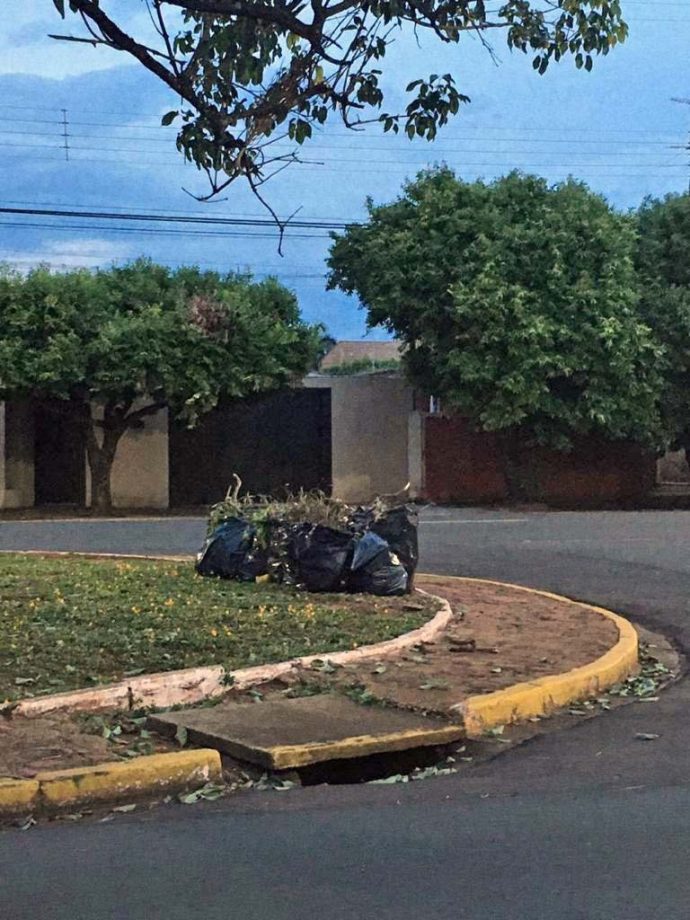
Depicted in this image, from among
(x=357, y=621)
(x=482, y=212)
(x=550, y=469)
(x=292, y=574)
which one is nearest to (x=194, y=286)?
(x=482, y=212)

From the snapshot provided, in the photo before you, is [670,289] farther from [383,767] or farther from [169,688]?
[383,767]

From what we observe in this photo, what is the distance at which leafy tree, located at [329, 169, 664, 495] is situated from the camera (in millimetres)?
23625

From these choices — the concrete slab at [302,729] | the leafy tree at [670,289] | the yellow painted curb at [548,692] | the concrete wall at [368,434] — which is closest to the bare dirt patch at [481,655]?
the yellow painted curb at [548,692]

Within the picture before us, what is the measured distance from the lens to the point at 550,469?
29.0 meters

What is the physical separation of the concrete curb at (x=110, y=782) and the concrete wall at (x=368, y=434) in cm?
2227

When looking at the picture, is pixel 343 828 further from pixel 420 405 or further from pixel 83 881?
pixel 420 405

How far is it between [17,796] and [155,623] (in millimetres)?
3803

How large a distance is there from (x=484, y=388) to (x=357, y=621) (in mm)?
15079

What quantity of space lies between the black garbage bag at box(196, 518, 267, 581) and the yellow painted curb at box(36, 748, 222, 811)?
5563 mm

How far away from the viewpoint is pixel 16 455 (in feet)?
86.3

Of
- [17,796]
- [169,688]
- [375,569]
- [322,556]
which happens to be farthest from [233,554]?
[17,796]

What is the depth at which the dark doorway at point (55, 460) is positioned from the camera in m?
26.8

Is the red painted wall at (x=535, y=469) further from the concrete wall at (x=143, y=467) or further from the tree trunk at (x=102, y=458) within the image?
the tree trunk at (x=102, y=458)

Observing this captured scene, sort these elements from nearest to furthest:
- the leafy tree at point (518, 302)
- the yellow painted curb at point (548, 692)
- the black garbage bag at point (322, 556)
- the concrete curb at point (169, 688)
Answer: the concrete curb at point (169, 688) → the yellow painted curb at point (548, 692) → the black garbage bag at point (322, 556) → the leafy tree at point (518, 302)
